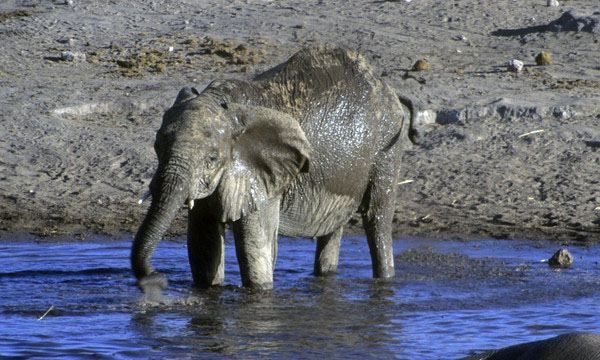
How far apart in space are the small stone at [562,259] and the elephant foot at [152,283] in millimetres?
3098

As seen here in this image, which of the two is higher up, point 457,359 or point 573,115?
point 573,115

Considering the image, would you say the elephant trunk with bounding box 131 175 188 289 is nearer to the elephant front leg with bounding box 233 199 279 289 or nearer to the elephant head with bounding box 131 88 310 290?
the elephant head with bounding box 131 88 310 290

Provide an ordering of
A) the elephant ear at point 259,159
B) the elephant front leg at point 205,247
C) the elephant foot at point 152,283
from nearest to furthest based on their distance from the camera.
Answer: the elephant foot at point 152,283 → the elephant ear at point 259,159 → the elephant front leg at point 205,247

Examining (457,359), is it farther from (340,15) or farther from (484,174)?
(340,15)

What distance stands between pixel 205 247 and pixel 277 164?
0.71 metres

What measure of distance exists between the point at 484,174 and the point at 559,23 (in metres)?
3.85

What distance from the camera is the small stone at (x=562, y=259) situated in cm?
1058

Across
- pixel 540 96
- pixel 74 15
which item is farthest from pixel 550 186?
pixel 74 15

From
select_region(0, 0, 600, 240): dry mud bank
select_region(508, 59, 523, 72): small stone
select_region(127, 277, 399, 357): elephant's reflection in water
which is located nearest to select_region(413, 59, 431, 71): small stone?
select_region(0, 0, 600, 240): dry mud bank

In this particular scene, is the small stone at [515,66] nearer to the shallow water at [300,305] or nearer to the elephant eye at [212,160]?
the shallow water at [300,305]

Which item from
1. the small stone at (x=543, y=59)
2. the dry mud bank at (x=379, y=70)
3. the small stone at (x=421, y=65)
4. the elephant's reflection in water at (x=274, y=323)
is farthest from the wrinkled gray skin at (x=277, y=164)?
the small stone at (x=543, y=59)

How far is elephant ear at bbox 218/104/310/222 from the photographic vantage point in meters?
8.83

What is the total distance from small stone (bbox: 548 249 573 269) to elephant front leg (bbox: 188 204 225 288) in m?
2.63

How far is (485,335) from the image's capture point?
8430 mm
